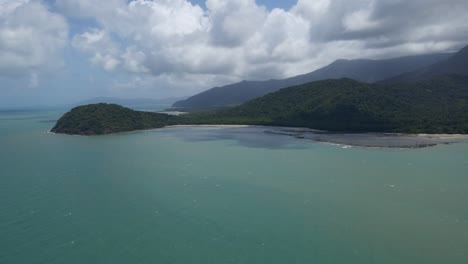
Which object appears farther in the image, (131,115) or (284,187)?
(131,115)

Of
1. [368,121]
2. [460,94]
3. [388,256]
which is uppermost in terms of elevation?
[460,94]

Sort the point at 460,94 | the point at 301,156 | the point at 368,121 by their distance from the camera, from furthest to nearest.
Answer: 1. the point at 460,94
2. the point at 368,121
3. the point at 301,156

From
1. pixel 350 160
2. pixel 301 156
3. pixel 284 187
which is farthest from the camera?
pixel 301 156

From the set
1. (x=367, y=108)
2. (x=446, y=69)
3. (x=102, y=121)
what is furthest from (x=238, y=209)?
(x=446, y=69)

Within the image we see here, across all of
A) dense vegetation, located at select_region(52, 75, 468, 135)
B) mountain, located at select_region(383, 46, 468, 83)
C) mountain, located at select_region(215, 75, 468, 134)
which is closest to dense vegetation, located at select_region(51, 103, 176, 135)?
dense vegetation, located at select_region(52, 75, 468, 135)

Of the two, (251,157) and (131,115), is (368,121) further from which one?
(131,115)

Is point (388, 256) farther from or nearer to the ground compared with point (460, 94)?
nearer to the ground

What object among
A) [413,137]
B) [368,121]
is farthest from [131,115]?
[413,137]
